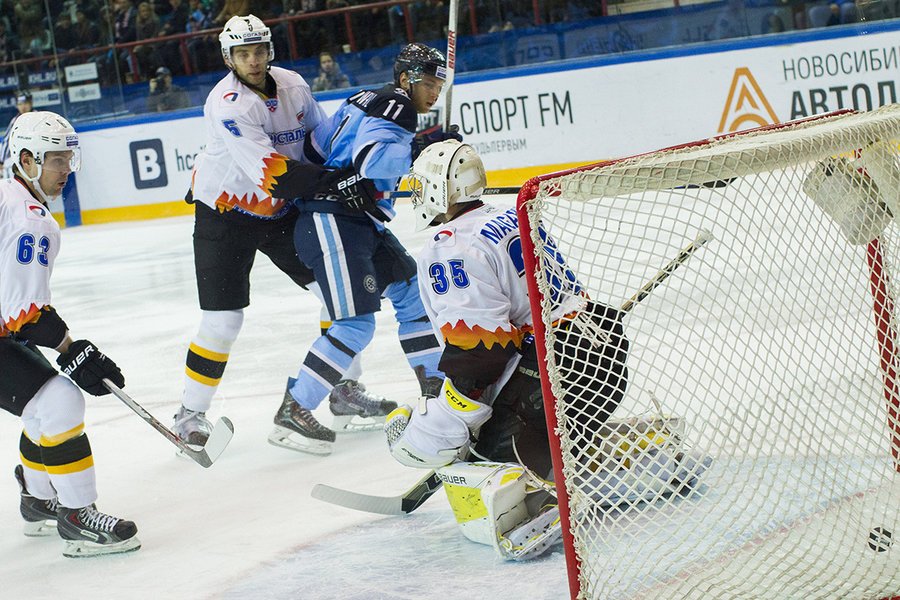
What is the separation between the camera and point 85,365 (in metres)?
2.65

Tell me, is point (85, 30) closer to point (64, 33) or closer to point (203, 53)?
point (64, 33)

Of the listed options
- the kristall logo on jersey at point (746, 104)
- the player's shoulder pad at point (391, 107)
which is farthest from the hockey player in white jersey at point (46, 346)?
the kristall logo on jersey at point (746, 104)

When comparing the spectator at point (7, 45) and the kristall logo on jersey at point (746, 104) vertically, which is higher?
the spectator at point (7, 45)

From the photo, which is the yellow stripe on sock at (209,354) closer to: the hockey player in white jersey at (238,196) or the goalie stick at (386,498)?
the hockey player in white jersey at (238,196)

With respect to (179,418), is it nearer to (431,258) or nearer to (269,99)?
(269,99)

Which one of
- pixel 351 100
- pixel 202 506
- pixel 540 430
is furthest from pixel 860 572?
pixel 351 100

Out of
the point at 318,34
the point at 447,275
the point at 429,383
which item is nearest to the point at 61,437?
the point at 447,275

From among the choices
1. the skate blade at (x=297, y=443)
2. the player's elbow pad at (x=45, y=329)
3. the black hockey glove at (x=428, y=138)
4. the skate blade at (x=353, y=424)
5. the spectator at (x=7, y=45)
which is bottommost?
the skate blade at (x=353, y=424)

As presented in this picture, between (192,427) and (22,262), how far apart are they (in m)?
1.05

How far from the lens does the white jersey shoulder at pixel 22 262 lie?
2.55 metres

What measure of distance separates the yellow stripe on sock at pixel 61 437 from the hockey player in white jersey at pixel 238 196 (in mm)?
819

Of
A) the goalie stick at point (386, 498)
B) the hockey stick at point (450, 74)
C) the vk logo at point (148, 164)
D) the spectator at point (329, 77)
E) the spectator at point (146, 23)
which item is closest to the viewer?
the goalie stick at point (386, 498)

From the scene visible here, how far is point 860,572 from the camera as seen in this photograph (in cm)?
200

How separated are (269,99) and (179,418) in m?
0.98
